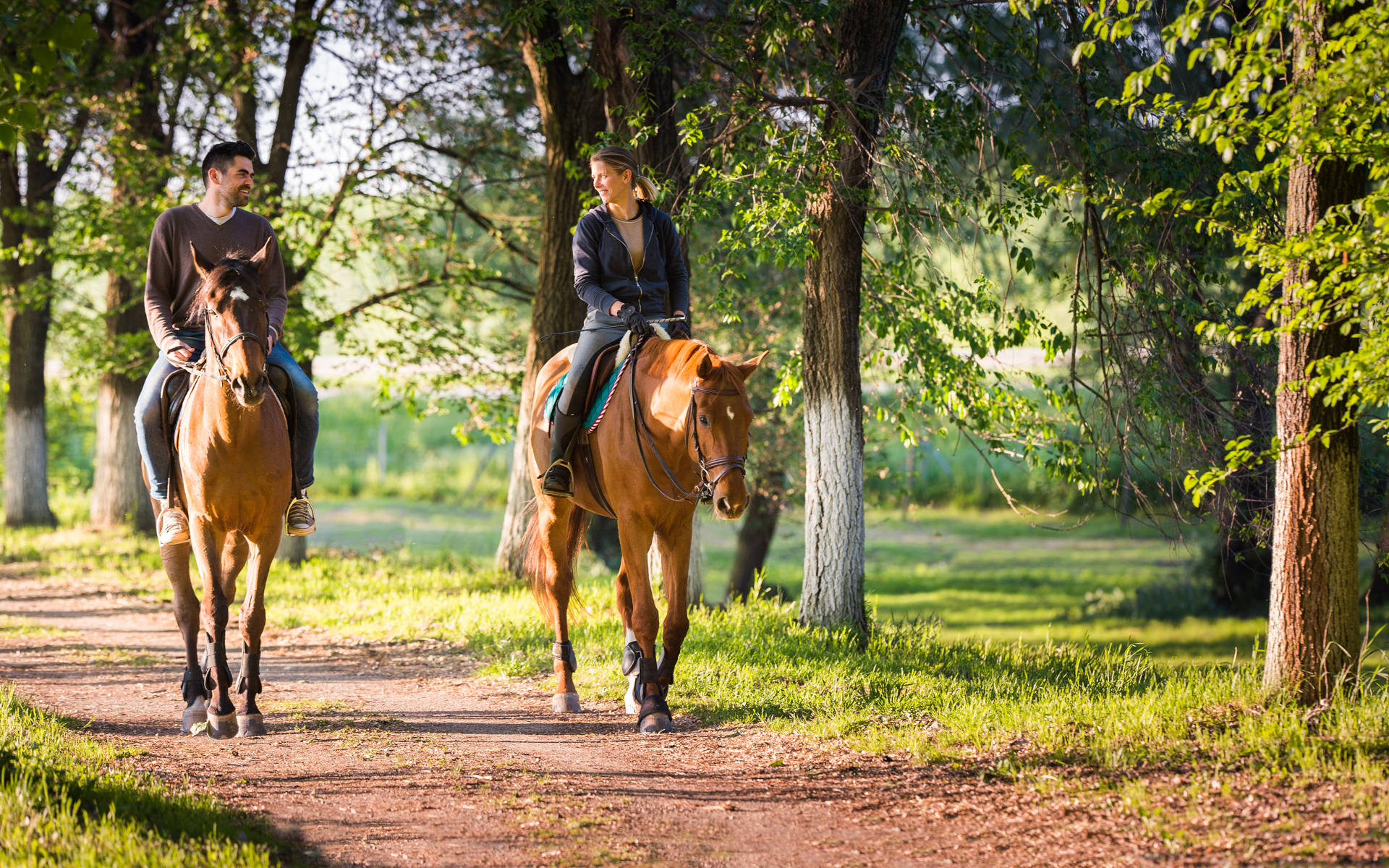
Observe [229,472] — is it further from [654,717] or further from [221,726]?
[654,717]

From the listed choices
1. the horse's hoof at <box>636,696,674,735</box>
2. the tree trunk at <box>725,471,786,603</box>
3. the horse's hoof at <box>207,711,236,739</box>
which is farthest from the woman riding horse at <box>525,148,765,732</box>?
the tree trunk at <box>725,471,786,603</box>

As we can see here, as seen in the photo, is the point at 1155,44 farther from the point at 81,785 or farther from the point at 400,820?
the point at 81,785

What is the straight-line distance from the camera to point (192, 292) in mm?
6340

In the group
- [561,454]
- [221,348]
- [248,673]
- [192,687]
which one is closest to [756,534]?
[561,454]

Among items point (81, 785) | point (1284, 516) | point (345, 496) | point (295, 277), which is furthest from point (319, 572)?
point (345, 496)

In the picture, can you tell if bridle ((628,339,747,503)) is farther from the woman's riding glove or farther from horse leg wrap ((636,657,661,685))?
horse leg wrap ((636,657,661,685))

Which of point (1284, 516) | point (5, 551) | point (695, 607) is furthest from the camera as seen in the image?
point (5, 551)

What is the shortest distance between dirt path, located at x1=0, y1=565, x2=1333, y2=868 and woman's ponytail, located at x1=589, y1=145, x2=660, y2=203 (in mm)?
3268

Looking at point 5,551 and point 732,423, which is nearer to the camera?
point 732,423

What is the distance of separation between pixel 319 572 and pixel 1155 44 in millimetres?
10996

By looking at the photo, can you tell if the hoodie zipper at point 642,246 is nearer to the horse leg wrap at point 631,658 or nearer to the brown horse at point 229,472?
the brown horse at point 229,472

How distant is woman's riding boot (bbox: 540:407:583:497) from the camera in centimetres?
679

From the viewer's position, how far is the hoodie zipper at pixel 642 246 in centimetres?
666

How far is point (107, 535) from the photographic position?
15789 mm
